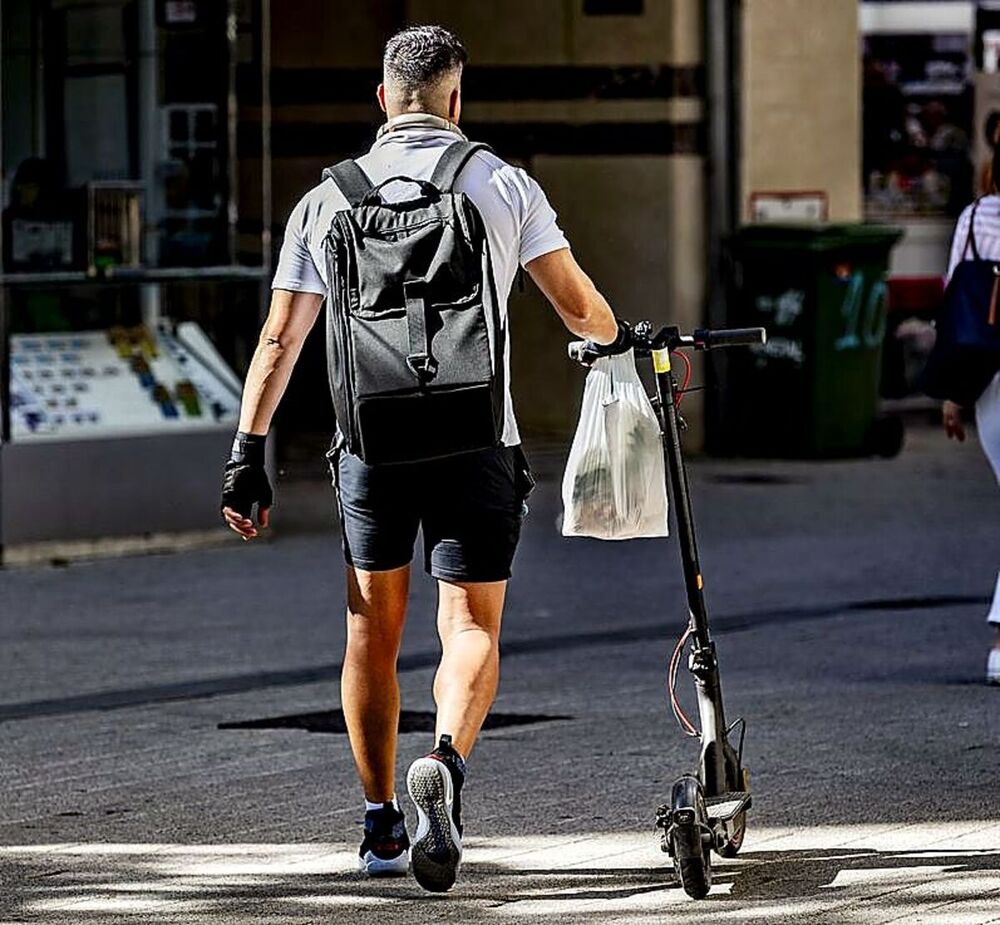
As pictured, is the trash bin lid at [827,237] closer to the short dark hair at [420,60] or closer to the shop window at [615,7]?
the shop window at [615,7]

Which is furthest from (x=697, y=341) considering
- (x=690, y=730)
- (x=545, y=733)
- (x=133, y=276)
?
(x=133, y=276)

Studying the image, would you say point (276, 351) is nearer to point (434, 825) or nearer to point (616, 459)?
point (616, 459)

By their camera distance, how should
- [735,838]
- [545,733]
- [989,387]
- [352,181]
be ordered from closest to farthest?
[352,181] → [735,838] → [545,733] → [989,387]

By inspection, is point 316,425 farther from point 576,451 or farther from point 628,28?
point 576,451

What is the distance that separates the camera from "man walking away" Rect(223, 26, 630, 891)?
5.47 m

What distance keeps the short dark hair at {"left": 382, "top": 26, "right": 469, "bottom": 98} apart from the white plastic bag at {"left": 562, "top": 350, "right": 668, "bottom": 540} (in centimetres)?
70

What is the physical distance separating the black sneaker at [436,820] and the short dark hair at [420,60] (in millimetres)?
1422

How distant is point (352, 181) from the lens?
5.65m

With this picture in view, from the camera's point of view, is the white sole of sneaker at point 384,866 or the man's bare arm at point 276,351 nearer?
the man's bare arm at point 276,351

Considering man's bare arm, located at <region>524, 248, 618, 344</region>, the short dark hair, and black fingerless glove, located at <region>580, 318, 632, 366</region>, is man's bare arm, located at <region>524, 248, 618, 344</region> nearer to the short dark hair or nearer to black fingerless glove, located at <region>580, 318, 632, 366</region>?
black fingerless glove, located at <region>580, 318, 632, 366</region>

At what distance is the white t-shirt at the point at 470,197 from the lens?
18.3 ft

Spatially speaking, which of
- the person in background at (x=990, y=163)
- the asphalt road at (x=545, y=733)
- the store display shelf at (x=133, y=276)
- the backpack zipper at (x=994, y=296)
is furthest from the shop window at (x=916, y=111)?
the backpack zipper at (x=994, y=296)

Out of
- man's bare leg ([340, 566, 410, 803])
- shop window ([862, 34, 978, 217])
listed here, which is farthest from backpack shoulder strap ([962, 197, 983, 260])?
shop window ([862, 34, 978, 217])

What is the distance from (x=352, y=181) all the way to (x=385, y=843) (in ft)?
4.73
